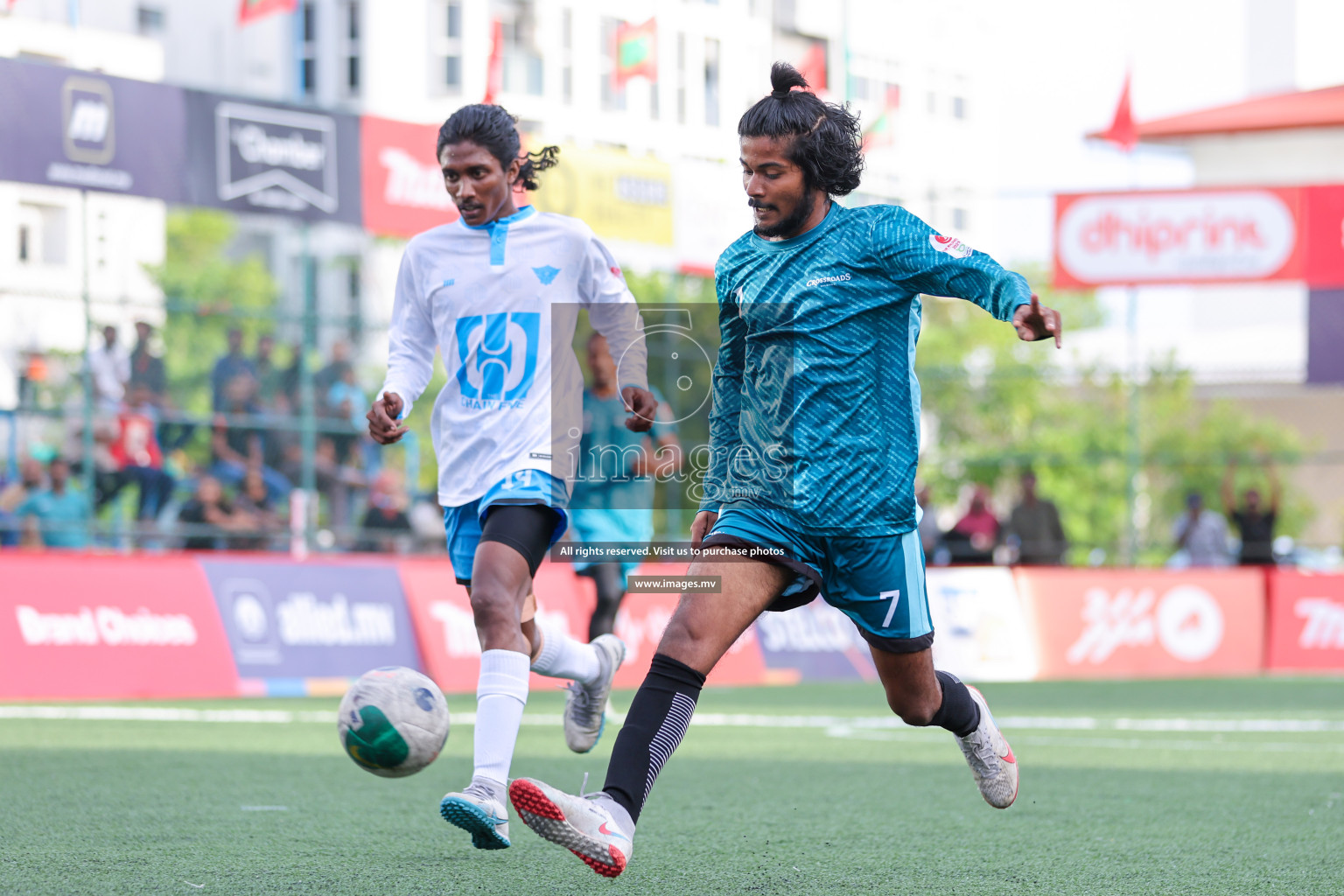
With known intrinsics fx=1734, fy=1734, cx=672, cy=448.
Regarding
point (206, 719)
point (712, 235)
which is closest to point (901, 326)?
point (206, 719)

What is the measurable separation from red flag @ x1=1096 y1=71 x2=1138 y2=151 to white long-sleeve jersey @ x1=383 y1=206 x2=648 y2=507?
16.5 meters

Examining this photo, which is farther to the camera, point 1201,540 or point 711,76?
point 711,76

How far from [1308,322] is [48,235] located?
48.9ft

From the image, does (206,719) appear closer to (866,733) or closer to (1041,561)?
(866,733)

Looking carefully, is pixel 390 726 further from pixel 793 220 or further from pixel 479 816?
pixel 793 220

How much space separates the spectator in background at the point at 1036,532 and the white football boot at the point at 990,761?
13.4 m

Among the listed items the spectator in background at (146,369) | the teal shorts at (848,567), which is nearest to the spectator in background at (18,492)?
the spectator in background at (146,369)

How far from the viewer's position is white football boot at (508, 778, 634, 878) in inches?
157

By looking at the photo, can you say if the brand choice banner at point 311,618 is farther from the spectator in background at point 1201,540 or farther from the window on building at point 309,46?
the window on building at point 309,46

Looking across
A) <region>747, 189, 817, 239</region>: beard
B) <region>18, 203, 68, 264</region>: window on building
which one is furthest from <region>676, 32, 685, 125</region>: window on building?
<region>747, 189, 817, 239</region>: beard

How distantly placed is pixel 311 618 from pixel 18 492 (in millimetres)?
2698

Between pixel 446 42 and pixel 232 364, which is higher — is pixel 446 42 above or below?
above

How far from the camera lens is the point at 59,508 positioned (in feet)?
45.5

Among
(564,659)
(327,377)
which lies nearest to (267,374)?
(327,377)
